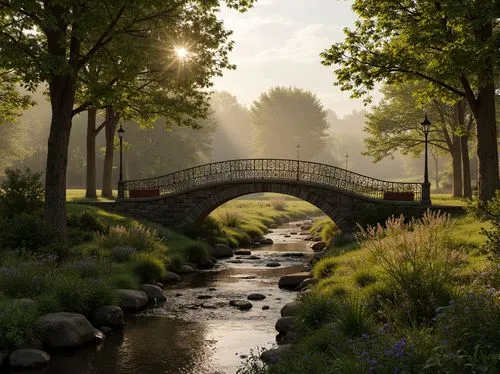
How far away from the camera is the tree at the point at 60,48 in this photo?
15.3 meters

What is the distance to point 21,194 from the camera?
21188mm

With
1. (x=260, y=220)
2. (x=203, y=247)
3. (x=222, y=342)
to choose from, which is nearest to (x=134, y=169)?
(x=260, y=220)

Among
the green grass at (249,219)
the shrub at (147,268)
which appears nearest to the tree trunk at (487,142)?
the shrub at (147,268)

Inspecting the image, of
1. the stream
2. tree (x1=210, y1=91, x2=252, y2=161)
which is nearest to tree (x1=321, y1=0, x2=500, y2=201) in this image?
the stream

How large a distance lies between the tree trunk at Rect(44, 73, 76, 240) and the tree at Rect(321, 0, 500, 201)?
9.67 m

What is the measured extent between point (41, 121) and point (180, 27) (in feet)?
230

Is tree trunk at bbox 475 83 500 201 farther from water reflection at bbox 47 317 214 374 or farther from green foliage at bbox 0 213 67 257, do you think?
green foliage at bbox 0 213 67 257

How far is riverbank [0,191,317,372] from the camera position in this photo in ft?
37.7

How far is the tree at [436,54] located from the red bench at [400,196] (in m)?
6.23

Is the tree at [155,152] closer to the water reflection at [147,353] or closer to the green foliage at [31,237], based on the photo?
the green foliage at [31,237]

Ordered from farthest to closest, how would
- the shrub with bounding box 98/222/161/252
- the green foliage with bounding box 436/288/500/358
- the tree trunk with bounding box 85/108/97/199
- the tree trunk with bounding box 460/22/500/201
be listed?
the tree trunk with bounding box 85/108/97/199 → the shrub with bounding box 98/222/161/252 → the tree trunk with bounding box 460/22/500/201 → the green foliage with bounding box 436/288/500/358

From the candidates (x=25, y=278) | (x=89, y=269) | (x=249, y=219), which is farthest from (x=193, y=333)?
(x=249, y=219)

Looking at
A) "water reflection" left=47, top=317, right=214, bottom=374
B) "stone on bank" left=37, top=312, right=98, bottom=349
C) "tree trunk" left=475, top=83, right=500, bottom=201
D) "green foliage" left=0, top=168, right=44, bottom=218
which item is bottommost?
"water reflection" left=47, top=317, right=214, bottom=374

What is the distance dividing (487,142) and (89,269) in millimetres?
14345
